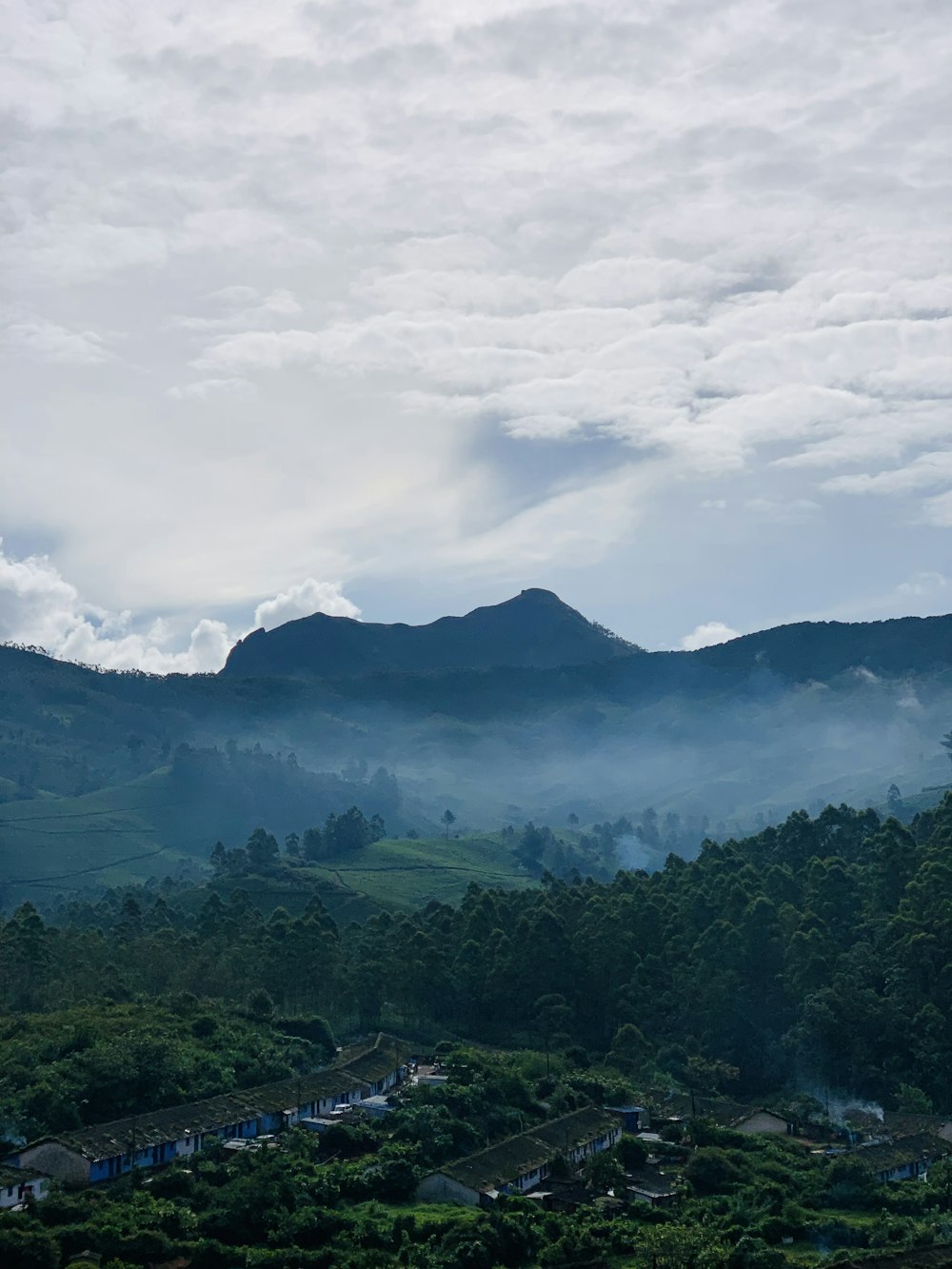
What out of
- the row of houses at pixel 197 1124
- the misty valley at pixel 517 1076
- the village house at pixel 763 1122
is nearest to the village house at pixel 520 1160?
the misty valley at pixel 517 1076

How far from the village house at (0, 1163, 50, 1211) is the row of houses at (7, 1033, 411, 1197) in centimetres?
19

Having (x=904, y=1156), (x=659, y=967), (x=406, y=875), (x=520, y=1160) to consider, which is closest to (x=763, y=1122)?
(x=904, y=1156)

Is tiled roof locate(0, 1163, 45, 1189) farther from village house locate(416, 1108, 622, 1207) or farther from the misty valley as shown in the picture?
village house locate(416, 1108, 622, 1207)

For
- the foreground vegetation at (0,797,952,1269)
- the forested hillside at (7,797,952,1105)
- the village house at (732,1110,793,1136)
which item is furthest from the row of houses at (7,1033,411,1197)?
the village house at (732,1110,793,1136)

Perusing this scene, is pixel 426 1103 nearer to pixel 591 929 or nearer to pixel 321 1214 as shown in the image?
pixel 321 1214

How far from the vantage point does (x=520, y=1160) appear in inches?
2221

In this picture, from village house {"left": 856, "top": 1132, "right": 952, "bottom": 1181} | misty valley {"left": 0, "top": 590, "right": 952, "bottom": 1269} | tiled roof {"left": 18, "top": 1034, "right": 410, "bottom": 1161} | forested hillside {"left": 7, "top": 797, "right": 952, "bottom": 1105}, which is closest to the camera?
misty valley {"left": 0, "top": 590, "right": 952, "bottom": 1269}

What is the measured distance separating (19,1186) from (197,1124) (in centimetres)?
970

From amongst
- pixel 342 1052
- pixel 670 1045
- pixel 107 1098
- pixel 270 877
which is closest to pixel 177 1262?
pixel 107 1098

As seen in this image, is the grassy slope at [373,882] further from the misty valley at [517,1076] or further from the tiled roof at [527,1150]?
the tiled roof at [527,1150]

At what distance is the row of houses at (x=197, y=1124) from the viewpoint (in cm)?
5344

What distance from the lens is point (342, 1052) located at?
8150cm

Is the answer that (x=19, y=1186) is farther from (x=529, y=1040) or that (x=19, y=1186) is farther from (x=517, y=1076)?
(x=529, y=1040)

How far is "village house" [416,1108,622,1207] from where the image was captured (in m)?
53.2
